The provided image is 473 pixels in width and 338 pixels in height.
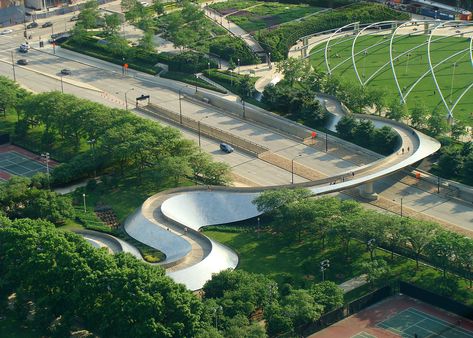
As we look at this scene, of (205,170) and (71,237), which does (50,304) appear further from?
(205,170)

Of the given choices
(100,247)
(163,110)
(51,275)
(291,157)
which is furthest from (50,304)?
(163,110)

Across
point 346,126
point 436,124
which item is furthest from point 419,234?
point 346,126

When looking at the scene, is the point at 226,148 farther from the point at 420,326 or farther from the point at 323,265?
the point at 420,326

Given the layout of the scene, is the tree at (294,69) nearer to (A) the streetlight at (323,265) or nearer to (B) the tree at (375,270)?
(A) the streetlight at (323,265)

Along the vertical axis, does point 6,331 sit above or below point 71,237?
below

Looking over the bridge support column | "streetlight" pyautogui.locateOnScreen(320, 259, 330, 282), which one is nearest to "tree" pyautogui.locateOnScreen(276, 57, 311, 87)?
the bridge support column
